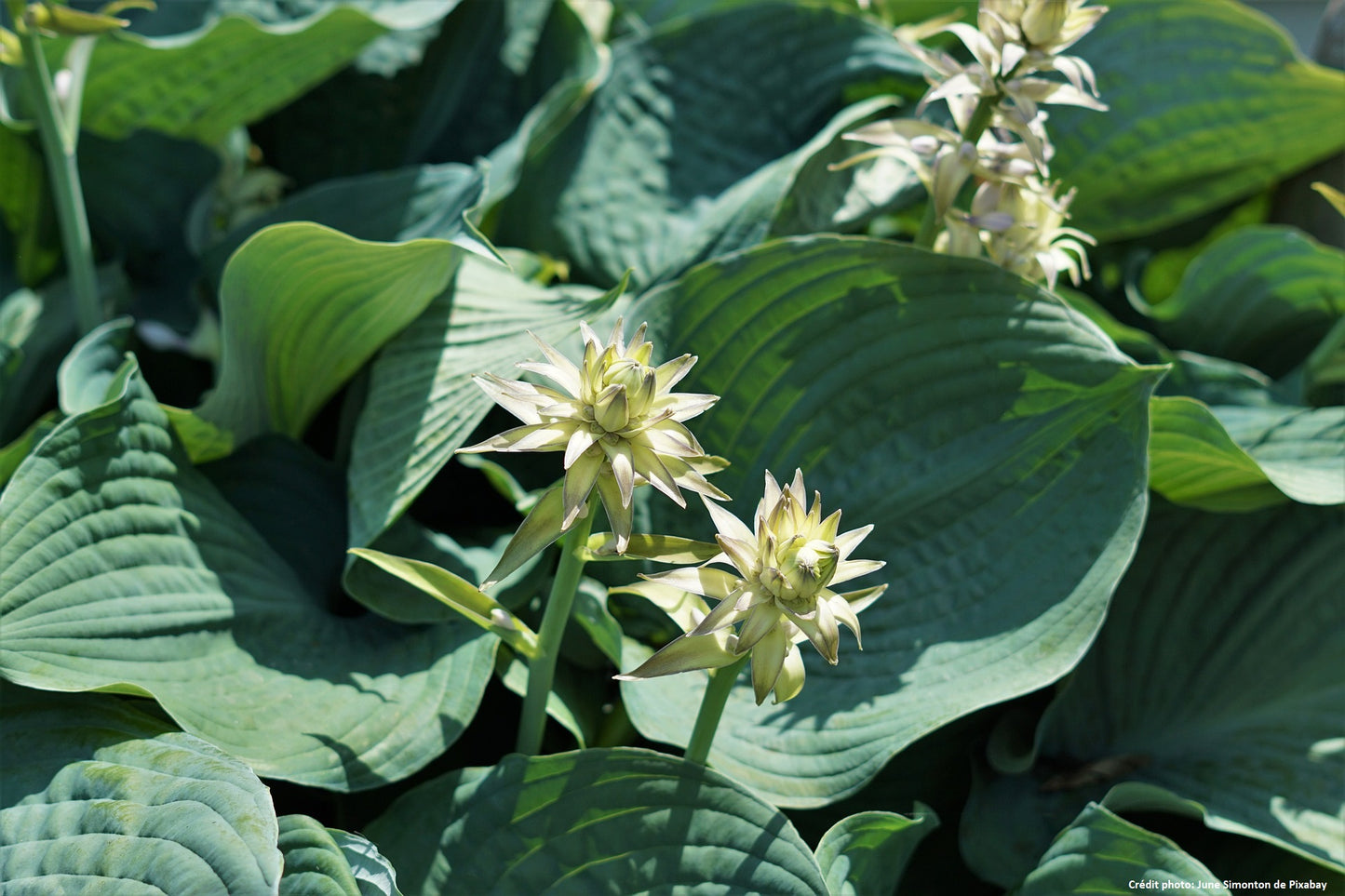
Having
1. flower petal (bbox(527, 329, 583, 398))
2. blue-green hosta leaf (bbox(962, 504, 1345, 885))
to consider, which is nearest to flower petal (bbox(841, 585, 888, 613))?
flower petal (bbox(527, 329, 583, 398))

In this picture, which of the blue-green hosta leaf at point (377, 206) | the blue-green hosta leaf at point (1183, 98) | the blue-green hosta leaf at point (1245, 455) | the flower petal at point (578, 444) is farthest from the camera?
the blue-green hosta leaf at point (1183, 98)

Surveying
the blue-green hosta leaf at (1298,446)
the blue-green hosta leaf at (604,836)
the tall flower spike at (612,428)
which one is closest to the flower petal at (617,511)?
the tall flower spike at (612,428)

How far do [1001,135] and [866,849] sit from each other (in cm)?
34

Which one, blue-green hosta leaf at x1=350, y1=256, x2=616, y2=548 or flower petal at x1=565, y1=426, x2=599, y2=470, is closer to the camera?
flower petal at x1=565, y1=426, x2=599, y2=470

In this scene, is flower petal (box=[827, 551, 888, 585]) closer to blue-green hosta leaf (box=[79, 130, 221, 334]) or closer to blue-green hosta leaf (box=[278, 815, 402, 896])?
blue-green hosta leaf (box=[278, 815, 402, 896])

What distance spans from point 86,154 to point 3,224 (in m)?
0.08

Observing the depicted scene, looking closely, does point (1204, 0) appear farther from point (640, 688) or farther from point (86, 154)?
A: point (86, 154)

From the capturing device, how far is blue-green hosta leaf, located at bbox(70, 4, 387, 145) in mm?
683

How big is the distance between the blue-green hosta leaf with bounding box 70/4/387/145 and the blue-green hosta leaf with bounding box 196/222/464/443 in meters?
0.22

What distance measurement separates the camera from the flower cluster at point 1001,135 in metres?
0.49

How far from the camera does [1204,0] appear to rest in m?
0.77

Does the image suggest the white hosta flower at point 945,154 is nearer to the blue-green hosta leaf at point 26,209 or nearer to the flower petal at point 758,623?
the flower petal at point 758,623

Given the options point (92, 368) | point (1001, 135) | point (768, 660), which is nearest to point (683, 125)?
point (1001, 135)

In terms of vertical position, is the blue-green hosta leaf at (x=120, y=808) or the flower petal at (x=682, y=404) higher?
the flower petal at (x=682, y=404)
